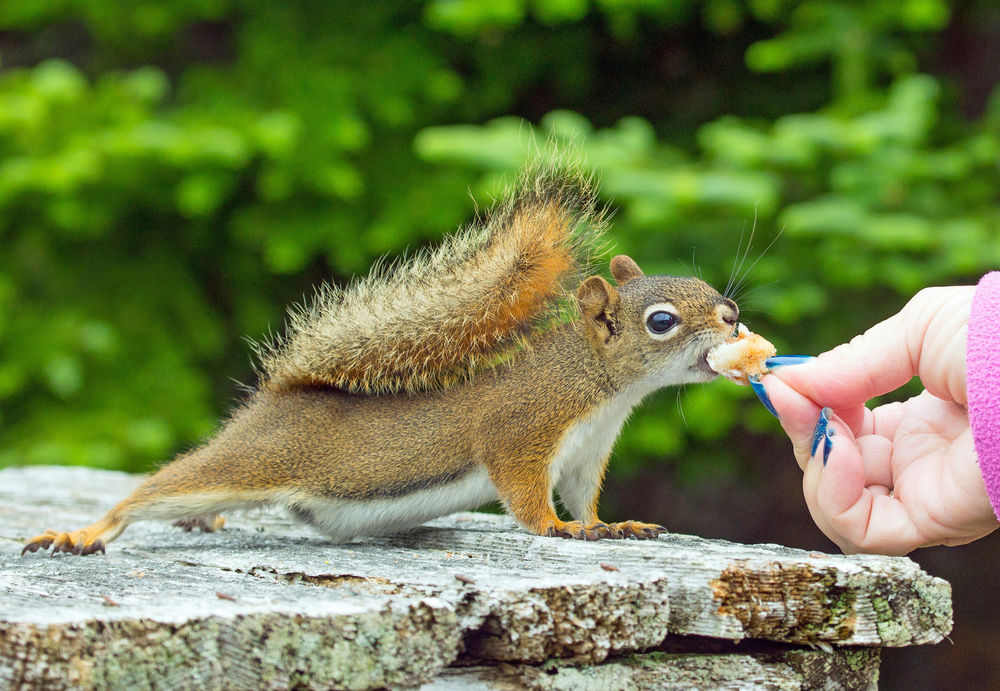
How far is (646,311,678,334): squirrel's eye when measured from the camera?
195 centimetres

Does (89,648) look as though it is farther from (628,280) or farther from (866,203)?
(866,203)

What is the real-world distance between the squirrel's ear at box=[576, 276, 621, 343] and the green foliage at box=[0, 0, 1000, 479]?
717mm

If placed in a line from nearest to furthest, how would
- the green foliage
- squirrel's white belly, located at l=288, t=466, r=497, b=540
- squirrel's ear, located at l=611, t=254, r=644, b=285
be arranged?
squirrel's white belly, located at l=288, t=466, r=497, b=540
squirrel's ear, located at l=611, t=254, r=644, b=285
the green foliage

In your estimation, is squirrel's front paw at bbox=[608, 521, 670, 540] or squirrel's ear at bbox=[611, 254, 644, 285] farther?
squirrel's ear at bbox=[611, 254, 644, 285]

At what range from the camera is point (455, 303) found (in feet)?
6.49

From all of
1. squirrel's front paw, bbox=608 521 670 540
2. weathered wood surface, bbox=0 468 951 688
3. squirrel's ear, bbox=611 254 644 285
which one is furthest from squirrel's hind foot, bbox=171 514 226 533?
squirrel's ear, bbox=611 254 644 285

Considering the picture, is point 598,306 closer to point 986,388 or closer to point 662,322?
point 662,322

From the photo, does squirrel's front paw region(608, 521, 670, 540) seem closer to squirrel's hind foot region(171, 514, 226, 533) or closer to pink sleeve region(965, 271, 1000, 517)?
pink sleeve region(965, 271, 1000, 517)

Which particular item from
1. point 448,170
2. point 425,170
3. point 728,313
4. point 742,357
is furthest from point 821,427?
point 425,170

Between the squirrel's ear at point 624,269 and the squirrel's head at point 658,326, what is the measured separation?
4.8 inches

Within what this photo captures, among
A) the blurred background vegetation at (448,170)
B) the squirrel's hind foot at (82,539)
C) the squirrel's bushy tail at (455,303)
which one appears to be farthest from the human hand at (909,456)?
the squirrel's hind foot at (82,539)

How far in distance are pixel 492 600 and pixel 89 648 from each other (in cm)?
47

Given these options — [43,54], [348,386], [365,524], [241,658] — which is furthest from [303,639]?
[43,54]

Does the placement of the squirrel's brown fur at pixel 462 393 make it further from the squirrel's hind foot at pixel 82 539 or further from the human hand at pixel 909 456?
the human hand at pixel 909 456
